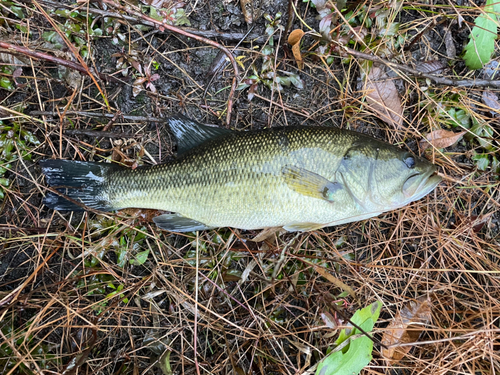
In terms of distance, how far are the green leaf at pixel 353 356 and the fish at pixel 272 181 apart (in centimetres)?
83

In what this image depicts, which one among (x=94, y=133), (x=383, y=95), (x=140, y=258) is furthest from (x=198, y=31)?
(x=140, y=258)

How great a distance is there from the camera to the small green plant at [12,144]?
273 cm

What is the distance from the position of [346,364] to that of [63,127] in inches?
129

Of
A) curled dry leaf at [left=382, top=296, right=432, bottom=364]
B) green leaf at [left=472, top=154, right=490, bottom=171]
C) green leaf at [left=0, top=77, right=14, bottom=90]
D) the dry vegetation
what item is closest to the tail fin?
the dry vegetation

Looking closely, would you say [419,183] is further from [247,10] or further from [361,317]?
[247,10]

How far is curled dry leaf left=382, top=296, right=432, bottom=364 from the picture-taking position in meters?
2.73

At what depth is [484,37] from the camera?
116 inches

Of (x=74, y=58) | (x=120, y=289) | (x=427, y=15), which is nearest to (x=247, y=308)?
(x=120, y=289)

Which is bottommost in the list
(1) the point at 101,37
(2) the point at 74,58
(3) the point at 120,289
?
(3) the point at 120,289

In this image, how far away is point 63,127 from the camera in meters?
2.84

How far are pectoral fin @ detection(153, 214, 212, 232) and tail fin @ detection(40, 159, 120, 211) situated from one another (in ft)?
1.61

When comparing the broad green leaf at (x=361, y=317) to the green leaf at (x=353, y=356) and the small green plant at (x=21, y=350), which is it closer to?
the green leaf at (x=353, y=356)

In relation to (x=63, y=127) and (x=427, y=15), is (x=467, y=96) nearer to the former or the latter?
(x=427, y=15)

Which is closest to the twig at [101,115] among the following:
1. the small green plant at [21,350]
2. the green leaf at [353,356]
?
the small green plant at [21,350]
